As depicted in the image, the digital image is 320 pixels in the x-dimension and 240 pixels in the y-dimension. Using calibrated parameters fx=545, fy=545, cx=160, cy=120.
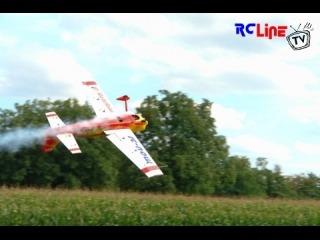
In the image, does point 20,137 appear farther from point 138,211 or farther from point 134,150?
point 138,211

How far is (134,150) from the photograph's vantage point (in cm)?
2097

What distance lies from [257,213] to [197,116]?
21939 mm

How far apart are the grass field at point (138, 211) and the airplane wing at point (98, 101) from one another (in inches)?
250

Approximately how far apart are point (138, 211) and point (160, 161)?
1921 cm

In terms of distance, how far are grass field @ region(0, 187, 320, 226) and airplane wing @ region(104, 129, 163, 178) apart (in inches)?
49.1

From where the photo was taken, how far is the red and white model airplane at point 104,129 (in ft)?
70.6

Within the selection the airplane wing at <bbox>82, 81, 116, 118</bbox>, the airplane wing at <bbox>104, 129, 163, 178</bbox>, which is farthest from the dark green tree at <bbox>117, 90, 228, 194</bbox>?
the airplane wing at <bbox>104, 129, 163, 178</bbox>

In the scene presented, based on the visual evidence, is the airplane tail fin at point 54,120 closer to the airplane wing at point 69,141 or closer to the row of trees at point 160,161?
the airplane wing at point 69,141

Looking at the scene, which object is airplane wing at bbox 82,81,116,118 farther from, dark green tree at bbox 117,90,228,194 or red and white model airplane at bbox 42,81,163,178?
dark green tree at bbox 117,90,228,194

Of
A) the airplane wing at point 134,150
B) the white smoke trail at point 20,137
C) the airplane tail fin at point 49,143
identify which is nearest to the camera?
the airplane wing at point 134,150

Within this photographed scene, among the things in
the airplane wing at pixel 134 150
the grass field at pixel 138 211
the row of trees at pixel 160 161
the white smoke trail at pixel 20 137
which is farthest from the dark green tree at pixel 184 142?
the grass field at pixel 138 211

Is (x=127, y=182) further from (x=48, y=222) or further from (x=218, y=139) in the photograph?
(x=48, y=222)
